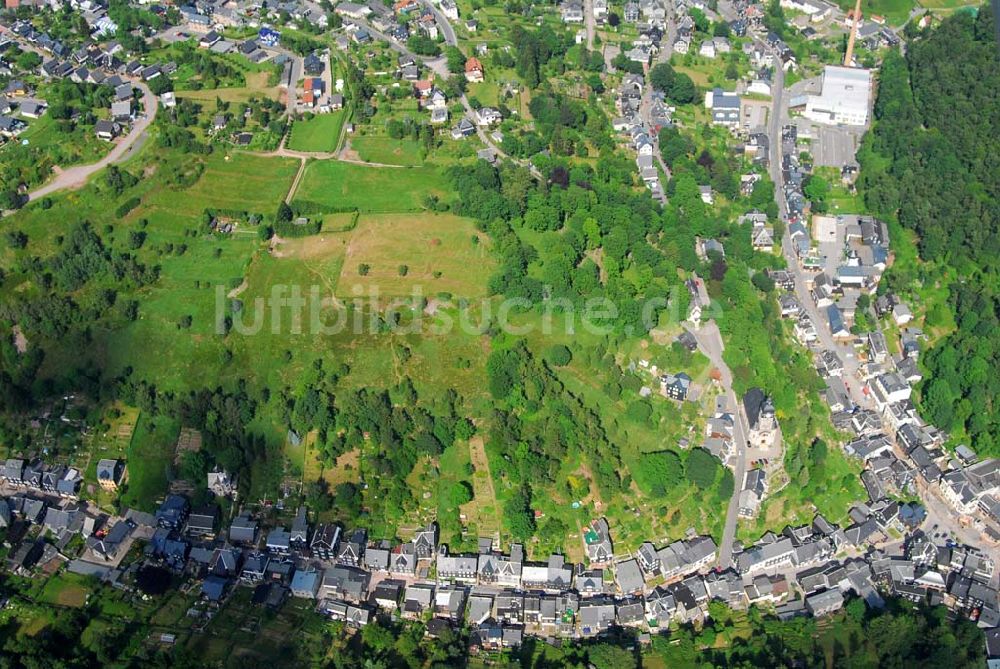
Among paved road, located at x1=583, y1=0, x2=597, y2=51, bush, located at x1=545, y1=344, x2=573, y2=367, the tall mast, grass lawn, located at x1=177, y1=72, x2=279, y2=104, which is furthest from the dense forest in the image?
grass lawn, located at x1=177, y1=72, x2=279, y2=104

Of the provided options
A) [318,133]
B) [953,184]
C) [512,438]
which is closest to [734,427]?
[512,438]

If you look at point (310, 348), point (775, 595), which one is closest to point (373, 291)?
point (310, 348)

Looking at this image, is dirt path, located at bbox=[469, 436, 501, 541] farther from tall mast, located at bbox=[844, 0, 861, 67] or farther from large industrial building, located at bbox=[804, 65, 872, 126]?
tall mast, located at bbox=[844, 0, 861, 67]

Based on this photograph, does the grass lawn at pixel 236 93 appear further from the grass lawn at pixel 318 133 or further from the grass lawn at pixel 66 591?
the grass lawn at pixel 66 591

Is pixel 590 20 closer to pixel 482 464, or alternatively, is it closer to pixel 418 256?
pixel 418 256

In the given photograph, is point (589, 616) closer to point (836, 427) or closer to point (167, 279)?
point (836, 427)
